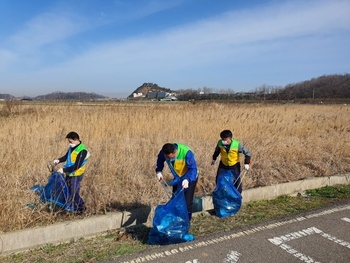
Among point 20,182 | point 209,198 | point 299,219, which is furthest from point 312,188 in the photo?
point 20,182

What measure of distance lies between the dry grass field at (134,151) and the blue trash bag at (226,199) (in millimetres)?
933

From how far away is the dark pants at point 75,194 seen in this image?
4266 millimetres

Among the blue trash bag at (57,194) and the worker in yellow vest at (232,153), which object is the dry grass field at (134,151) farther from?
the worker in yellow vest at (232,153)

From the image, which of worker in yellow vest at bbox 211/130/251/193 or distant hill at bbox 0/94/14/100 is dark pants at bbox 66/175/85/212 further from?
distant hill at bbox 0/94/14/100

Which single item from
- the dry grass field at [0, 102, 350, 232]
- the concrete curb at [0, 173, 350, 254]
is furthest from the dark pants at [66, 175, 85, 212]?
the concrete curb at [0, 173, 350, 254]

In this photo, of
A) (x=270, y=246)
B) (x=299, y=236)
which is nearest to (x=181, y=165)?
(x=270, y=246)

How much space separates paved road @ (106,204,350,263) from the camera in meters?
3.32

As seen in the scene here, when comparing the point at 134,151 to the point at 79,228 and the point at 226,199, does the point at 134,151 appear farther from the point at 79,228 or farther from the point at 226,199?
the point at 79,228

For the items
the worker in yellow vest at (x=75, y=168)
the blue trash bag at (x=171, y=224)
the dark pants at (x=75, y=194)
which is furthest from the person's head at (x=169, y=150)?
the dark pants at (x=75, y=194)

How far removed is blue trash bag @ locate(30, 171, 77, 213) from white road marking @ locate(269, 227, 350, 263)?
281cm

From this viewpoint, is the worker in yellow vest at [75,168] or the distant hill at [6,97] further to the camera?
the distant hill at [6,97]

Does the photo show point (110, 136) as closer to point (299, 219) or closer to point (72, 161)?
point (72, 161)

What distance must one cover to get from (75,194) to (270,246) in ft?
9.02

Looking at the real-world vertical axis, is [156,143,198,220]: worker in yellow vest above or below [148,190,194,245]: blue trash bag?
above
